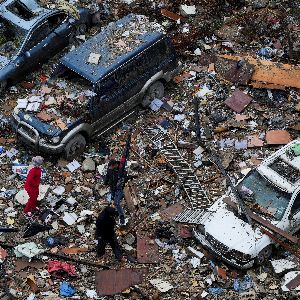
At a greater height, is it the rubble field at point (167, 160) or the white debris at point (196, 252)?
the rubble field at point (167, 160)

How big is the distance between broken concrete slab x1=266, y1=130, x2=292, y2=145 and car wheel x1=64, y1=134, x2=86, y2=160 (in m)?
4.08

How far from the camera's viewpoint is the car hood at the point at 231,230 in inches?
472

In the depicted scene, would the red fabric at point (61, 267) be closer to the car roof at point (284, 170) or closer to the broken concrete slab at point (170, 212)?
the broken concrete slab at point (170, 212)

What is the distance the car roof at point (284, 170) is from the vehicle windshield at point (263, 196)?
11 centimetres

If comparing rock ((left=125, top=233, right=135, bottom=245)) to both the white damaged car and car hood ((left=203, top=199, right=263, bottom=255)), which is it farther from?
car hood ((left=203, top=199, right=263, bottom=255))

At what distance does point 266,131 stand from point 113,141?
136 inches

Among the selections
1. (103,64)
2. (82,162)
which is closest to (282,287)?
(82,162)

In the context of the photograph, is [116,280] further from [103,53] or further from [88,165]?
[103,53]

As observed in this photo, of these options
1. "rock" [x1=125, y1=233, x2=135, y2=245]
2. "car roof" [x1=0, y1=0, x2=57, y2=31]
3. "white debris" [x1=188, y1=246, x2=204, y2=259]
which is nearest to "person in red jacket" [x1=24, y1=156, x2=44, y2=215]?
"rock" [x1=125, y1=233, x2=135, y2=245]

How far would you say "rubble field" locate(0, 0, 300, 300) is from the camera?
12039 mm

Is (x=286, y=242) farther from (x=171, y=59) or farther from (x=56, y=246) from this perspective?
(x=171, y=59)

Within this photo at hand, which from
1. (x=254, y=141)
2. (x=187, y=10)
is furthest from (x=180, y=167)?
(x=187, y=10)

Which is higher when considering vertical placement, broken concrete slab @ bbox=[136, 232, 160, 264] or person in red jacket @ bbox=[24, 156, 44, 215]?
person in red jacket @ bbox=[24, 156, 44, 215]

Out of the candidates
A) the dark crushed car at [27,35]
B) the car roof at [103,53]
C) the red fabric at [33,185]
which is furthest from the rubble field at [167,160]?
the dark crushed car at [27,35]
